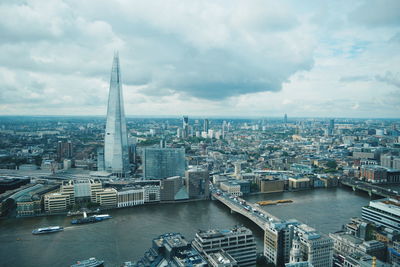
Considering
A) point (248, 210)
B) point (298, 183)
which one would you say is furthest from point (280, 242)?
point (298, 183)

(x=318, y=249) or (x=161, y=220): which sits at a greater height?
(x=318, y=249)

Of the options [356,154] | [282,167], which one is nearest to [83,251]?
[282,167]

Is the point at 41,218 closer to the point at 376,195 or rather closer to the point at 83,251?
the point at 83,251

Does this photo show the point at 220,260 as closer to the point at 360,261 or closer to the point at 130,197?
the point at 360,261

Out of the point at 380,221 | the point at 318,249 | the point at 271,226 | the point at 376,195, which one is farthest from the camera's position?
the point at 376,195

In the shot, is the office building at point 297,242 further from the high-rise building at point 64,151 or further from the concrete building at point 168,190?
the high-rise building at point 64,151

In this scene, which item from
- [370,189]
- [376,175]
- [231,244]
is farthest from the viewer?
[376,175]

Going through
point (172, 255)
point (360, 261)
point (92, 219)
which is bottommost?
point (92, 219)
